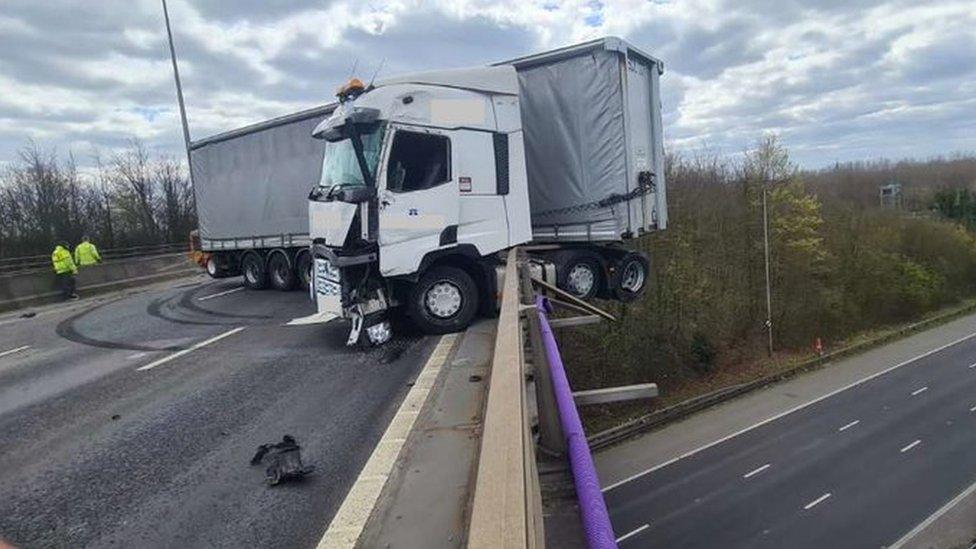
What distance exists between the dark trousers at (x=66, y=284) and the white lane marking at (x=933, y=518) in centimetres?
2726

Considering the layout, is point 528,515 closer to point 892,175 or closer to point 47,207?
point 47,207

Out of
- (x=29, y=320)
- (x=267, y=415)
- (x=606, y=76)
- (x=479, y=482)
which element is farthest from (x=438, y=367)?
(x=29, y=320)

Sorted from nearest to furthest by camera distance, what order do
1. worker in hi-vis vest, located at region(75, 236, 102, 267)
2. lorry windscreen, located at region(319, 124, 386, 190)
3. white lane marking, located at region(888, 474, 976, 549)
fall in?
lorry windscreen, located at region(319, 124, 386, 190), white lane marking, located at region(888, 474, 976, 549), worker in hi-vis vest, located at region(75, 236, 102, 267)

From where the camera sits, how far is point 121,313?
1332 cm

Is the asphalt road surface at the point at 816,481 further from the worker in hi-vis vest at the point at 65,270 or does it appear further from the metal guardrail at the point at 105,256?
the metal guardrail at the point at 105,256

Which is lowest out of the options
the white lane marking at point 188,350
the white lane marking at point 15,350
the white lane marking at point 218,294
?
the white lane marking at point 15,350

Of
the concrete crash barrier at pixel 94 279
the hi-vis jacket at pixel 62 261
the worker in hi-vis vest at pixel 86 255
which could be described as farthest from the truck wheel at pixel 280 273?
the worker in hi-vis vest at pixel 86 255

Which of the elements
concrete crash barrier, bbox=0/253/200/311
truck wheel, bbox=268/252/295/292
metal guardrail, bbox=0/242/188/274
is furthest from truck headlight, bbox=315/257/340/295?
metal guardrail, bbox=0/242/188/274

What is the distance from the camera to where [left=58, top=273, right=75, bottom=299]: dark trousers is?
62.7 ft

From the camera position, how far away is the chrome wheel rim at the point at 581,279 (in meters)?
10.7

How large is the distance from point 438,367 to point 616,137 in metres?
5.14

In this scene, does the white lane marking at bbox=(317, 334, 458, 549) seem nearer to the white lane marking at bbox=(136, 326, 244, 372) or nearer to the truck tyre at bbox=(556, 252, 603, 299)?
the white lane marking at bbox=(136, 326, 244, 372)

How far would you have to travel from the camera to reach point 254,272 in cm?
1650

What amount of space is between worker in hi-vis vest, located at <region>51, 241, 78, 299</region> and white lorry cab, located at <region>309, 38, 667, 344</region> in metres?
14.0
